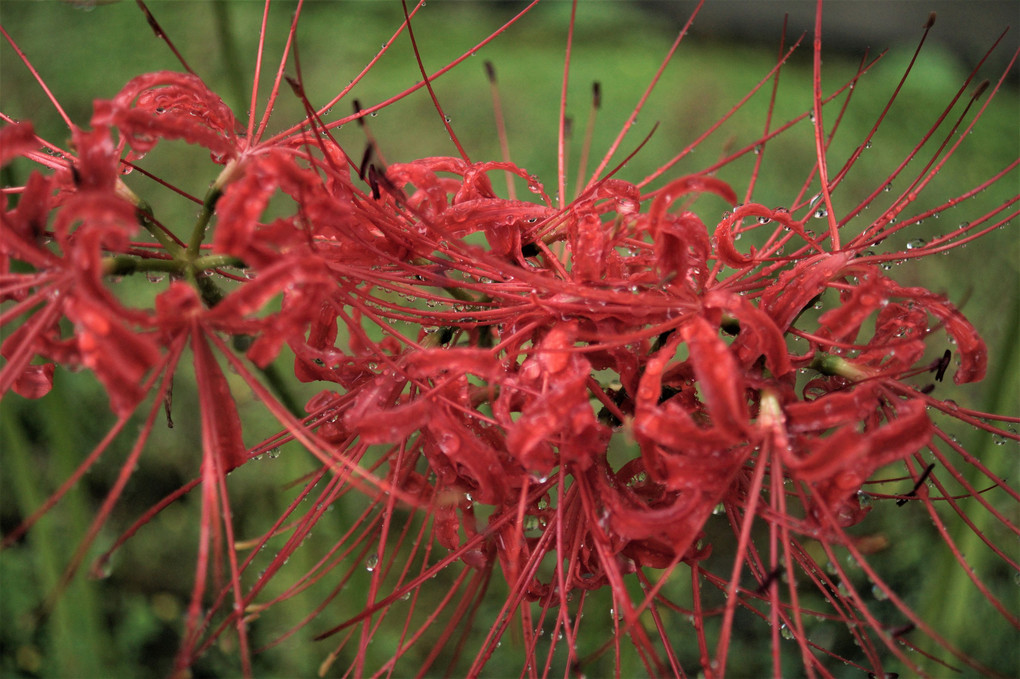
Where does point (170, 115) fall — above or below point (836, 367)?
above

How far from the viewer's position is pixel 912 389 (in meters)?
0.67

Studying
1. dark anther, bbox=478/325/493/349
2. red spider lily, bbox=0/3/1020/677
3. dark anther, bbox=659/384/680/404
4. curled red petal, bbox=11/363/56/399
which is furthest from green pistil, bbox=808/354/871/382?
curled red petal, bbox=11/363/56/399

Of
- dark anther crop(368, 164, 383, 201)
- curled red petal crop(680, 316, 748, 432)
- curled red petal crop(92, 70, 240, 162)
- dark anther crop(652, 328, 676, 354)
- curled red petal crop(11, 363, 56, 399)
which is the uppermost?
curled red petal crop(92, 70, 240, 162)

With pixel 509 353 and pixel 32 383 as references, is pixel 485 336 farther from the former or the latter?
pixel 32 383

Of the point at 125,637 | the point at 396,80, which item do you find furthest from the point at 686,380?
the point at 396,80

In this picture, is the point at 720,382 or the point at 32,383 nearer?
the point at 720,382

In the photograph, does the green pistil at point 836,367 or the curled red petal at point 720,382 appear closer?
the curled red petal at point 720,382

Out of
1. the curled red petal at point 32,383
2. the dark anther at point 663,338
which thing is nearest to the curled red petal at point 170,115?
the curled red petal at point 32,383

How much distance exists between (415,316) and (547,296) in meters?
0.14

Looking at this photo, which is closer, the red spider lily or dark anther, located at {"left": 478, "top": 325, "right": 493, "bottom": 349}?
the red spider lily

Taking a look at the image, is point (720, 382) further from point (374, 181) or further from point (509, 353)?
point (374, 181)

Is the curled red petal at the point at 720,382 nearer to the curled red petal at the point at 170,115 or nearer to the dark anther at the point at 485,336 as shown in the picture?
the dark anther at the point at 485,336

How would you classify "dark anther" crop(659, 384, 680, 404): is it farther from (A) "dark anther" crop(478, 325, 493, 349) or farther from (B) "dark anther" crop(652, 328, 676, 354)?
(A) "dark anther" crop(478, 325, 493, 349)

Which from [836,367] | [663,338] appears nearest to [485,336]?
[663,338]
